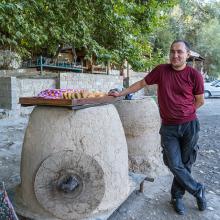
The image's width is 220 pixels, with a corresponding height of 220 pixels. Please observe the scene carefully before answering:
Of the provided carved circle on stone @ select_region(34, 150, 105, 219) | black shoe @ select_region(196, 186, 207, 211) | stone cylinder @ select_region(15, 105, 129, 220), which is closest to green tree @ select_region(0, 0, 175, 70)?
stone cylinder @ select_region(15, 105, 129, 220)

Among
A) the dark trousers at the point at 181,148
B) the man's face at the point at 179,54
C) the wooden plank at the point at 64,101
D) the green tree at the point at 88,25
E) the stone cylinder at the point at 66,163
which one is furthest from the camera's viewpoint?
the green tree at the point at 88,25

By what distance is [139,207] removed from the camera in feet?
12.3

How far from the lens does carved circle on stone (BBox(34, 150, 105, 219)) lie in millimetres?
3051

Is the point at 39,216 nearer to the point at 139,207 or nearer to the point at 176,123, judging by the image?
the point at 139,207

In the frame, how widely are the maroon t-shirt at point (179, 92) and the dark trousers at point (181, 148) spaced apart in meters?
0.09

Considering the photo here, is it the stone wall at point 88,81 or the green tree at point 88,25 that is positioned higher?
the green tree at point 88,25

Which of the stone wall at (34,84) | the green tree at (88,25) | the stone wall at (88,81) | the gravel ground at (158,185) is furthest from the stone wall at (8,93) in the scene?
the stone wall at (88,81)

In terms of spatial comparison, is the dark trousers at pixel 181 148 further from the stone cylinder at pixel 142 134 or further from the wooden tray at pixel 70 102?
the stone cylinder at pixel 142 134

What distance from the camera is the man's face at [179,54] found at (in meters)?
3.28

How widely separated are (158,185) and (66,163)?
6.34 feet

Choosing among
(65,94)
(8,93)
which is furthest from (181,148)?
(8,93)

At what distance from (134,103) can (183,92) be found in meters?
1.49

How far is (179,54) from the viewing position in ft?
10.8

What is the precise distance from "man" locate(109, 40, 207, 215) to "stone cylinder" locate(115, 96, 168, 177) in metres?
1.21
